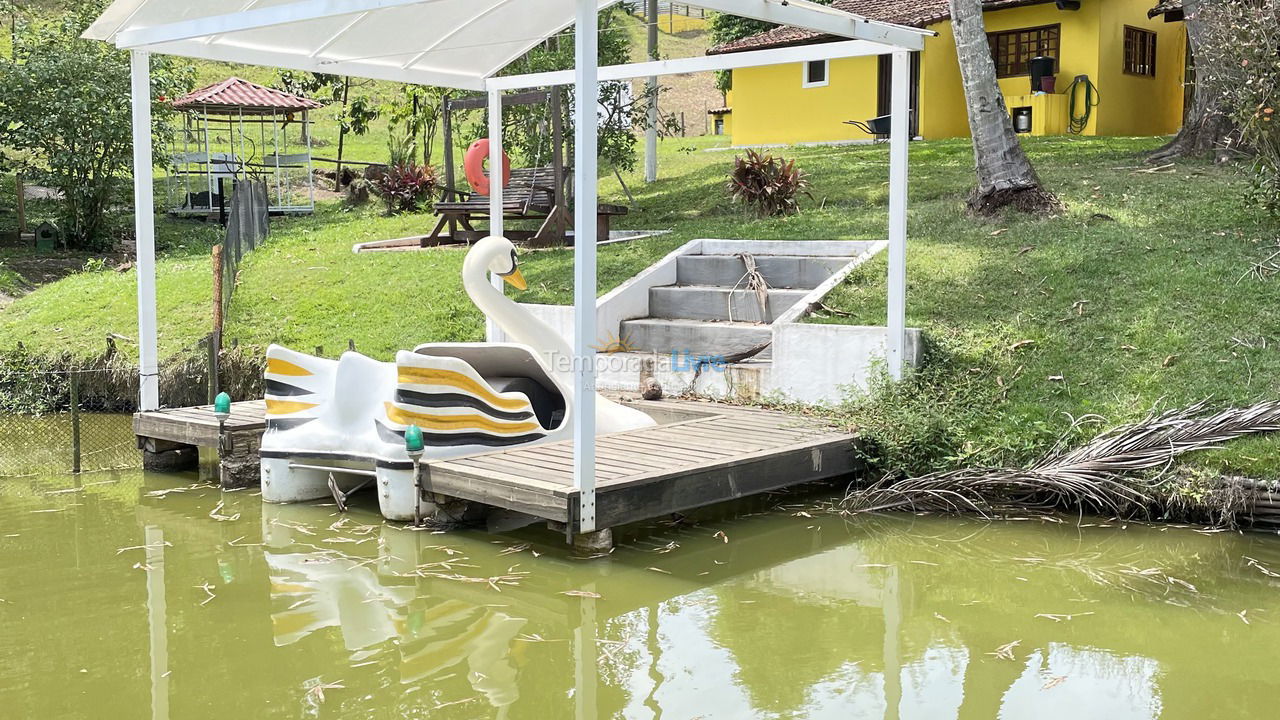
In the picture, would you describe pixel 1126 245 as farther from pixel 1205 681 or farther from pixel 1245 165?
pixel 1205 681

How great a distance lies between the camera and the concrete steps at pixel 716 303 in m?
10.9

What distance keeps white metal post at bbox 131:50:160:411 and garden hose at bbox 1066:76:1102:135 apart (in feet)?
51.9

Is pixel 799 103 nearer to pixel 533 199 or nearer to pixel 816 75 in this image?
pixel 816 75

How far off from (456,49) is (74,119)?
10.5 meters

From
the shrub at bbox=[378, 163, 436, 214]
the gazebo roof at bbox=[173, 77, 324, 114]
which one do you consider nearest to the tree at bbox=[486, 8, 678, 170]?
the shrub at bbox=[378, 163, 436, 214]

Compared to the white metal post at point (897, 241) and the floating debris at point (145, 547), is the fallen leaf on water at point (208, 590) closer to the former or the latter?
the floating debris at point (145, 547)

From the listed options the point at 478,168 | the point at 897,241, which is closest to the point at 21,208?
the point at 478,168

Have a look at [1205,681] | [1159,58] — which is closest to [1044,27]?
[1159,58]

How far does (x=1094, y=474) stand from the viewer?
24.5 feet

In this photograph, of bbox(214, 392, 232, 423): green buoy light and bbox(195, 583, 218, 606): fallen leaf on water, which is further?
bbox(214, 392, 232, 423): green buoy light

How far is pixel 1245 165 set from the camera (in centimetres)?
1224

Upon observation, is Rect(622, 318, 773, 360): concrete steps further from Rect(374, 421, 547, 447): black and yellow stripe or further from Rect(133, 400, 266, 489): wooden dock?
Rect(133, 400, 266, 489): wooden dock

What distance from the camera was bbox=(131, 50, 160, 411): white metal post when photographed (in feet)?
29.4

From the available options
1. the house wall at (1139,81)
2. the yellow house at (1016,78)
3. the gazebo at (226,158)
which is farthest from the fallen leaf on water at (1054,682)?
the gazebo at (226,158)
